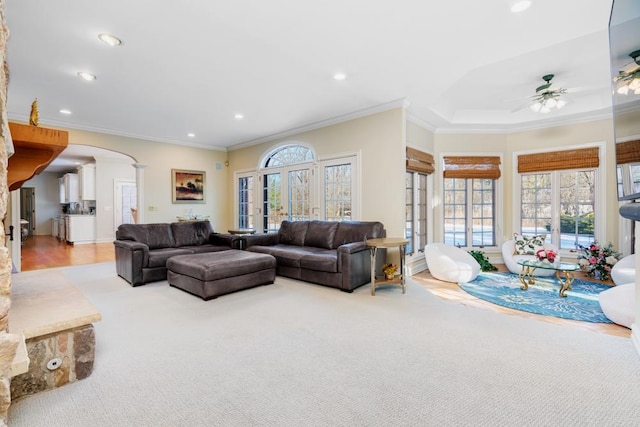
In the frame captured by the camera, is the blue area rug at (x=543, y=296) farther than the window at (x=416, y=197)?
No

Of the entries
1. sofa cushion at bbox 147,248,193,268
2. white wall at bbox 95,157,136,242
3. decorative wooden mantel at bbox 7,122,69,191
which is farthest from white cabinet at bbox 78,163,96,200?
Result: decorative wooden mantel at bbox 7,122,69,191

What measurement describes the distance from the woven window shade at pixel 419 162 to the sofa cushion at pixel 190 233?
3.76 m

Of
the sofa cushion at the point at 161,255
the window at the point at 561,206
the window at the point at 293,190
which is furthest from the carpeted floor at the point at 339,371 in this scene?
the window at the point at 561,206

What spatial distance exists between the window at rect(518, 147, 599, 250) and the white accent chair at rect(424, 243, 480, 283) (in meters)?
1.88

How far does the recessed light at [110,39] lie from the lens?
2.71 m

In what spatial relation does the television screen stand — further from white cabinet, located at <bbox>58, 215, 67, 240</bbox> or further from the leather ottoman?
white cabinet, located at <bbox>58, 215, 67, 240</bbox>

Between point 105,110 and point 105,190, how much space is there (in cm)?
547

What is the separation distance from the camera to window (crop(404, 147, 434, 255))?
4.80 metres

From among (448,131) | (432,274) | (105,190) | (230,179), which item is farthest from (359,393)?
(105,190)

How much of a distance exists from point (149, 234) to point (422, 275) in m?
4.46

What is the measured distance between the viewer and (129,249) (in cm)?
412

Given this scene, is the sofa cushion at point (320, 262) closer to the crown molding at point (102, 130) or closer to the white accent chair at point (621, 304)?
the white accent chair at point (621, 304)

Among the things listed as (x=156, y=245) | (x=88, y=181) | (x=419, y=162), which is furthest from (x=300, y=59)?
(x=88, y=181)

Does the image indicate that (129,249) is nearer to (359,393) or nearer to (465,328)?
(359,393)
